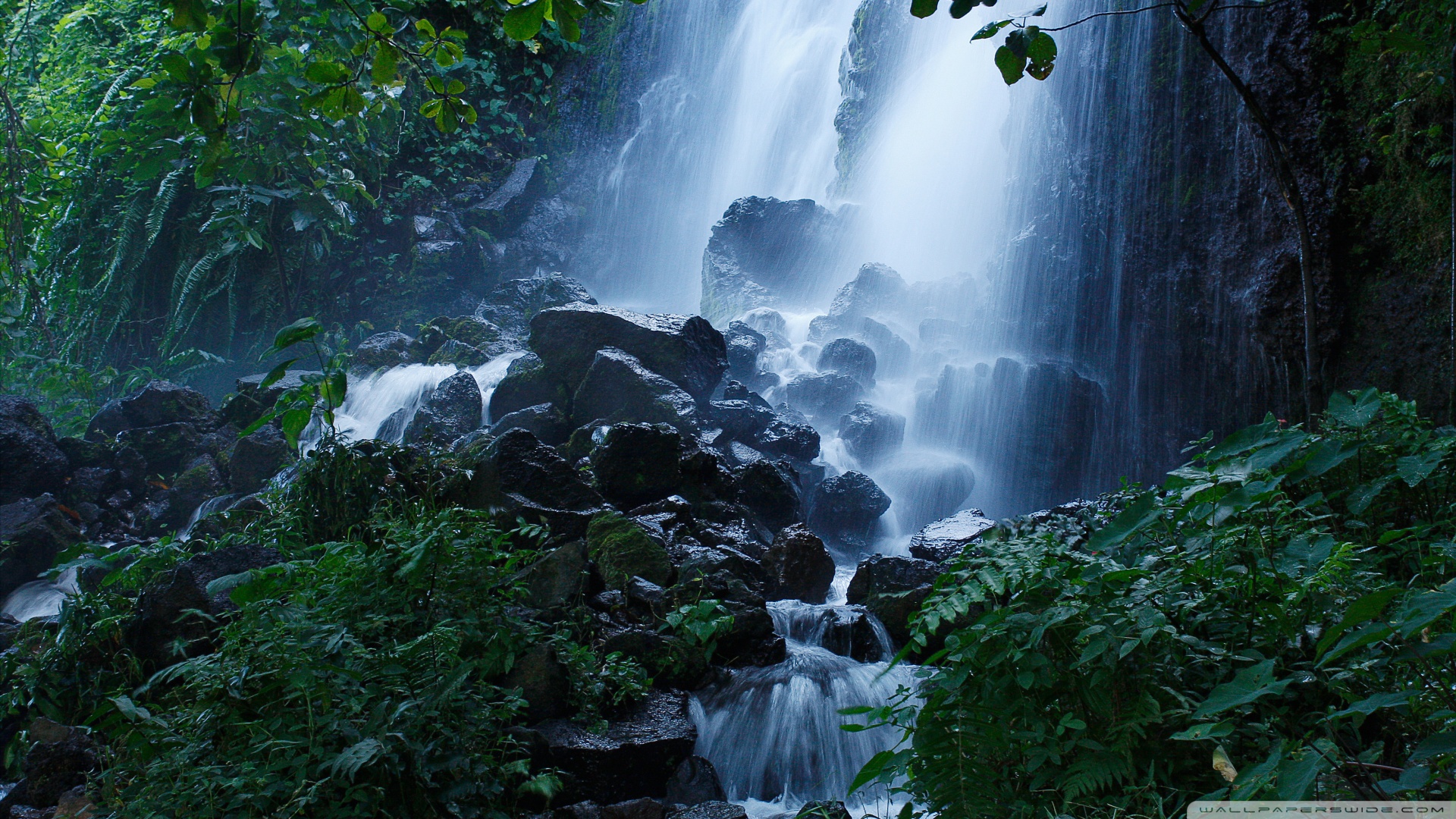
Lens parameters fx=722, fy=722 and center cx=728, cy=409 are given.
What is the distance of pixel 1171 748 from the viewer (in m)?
1.50

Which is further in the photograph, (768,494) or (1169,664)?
(768,494)

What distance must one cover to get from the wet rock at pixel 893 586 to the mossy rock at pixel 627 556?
134 cm

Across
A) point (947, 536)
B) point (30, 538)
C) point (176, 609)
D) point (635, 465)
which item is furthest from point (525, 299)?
point (176, 609)

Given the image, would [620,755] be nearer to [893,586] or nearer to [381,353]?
[893,586]

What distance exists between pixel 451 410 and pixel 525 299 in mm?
4746

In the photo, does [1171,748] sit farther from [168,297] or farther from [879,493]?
[168,297]

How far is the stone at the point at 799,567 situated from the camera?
5.30 metres

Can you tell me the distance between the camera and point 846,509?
338 inches

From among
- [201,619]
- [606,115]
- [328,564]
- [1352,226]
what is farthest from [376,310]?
[1352,226]

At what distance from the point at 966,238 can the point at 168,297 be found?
15062 millimetres

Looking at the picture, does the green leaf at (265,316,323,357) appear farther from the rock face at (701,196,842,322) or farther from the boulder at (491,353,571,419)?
the rock face at (701,196,842,322)

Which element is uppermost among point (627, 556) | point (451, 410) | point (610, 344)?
point (610, 344)

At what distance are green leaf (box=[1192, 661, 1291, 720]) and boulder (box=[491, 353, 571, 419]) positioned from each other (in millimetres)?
7880

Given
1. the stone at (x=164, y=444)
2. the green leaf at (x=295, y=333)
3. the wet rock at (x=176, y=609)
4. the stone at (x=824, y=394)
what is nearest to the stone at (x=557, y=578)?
the wet rock at (x=176, y=609)
